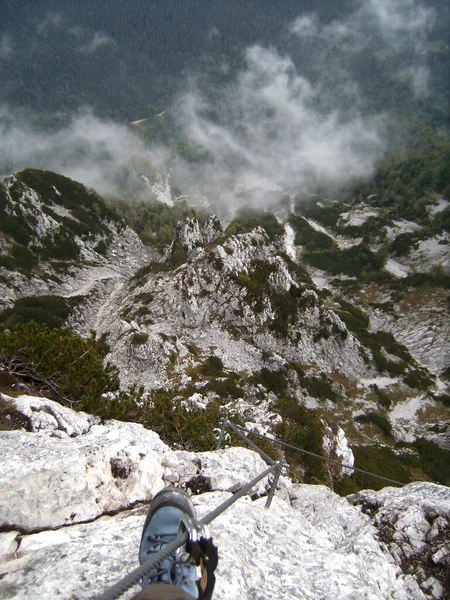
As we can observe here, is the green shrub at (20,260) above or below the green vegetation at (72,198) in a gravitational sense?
below

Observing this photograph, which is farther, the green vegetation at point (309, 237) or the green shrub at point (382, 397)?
the green vegetation at point (309, 237)

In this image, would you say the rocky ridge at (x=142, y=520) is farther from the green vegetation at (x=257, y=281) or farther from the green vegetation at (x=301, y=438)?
the green vegetation at (x=257, y=281)

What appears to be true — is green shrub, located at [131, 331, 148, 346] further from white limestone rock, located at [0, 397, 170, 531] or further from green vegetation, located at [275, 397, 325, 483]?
white limestone rock, located at [0, 397, 170, 531]

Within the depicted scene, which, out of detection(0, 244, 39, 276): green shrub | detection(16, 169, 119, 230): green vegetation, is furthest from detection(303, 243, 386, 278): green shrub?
detection(0, 244, 39, 276): green shrub

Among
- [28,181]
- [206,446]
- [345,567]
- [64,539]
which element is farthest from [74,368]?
[28,181]

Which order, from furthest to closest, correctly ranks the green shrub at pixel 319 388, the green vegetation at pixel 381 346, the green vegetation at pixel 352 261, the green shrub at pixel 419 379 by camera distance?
the green vegetation at pixel 352 261, the green vegetation at pixel 381 346, the green shrub at pixel 419 379, the green shrub at pixel 319 388

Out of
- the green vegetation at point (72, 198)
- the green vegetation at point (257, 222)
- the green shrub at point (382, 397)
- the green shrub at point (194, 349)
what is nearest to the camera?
the green shrub at point (194, 349)

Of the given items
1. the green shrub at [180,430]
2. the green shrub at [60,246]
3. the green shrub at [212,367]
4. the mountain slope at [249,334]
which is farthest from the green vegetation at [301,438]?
the green shrub at [60,246]

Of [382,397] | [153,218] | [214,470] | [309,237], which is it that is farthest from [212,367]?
[153,218]
